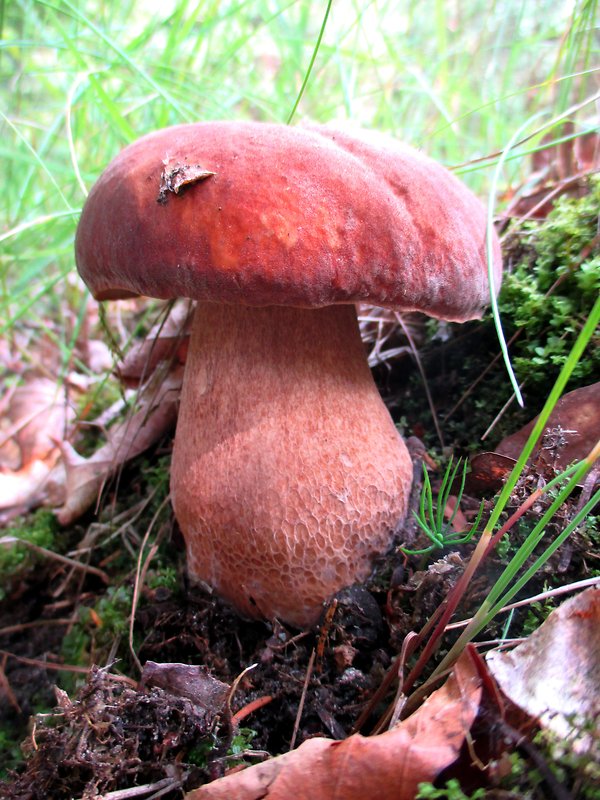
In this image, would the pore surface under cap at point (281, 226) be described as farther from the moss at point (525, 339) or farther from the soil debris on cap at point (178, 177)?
the moss at point (525, 339)

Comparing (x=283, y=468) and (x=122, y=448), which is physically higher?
(x=283, y=468)

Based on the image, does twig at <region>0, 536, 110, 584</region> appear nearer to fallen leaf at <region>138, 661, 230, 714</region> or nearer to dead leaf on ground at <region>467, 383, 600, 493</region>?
fallen leaf at <region>138, 661, 230, 714</region>

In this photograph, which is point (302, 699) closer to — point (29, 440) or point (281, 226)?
point (281, 226)

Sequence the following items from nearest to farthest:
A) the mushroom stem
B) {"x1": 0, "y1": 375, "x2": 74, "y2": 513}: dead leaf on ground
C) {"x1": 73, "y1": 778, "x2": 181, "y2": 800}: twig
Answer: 1. {"x1": 73, "y1": 778, "x2": 181, "y2": 800}: twig
2. the mushroom stem
3. {"x1": 0, "y1": 375, "x2": 74, "y2": 513}: dead leaf on ground

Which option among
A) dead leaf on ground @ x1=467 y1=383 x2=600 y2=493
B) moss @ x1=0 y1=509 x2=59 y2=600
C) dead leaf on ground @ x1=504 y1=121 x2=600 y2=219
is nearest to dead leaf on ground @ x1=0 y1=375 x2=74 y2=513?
moss @ x1=0 y1=509 x2=59 y2=600

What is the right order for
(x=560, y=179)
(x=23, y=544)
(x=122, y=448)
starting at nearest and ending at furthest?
1. (x=23, y=544)
2. (x=122, y=448)
3. (x=560, y=179)

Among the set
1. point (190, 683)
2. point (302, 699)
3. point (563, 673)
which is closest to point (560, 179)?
point (563, 673)
